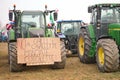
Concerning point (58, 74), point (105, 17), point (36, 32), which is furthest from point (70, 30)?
point (58, 74)

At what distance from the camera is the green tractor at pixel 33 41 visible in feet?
33.8

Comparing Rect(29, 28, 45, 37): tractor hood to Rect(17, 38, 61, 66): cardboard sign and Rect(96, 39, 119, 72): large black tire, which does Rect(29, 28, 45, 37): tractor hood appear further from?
Rect(96, 39, 119, 72): large black tire

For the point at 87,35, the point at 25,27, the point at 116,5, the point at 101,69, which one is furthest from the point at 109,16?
the point at 25,27

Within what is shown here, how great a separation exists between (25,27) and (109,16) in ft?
10.1

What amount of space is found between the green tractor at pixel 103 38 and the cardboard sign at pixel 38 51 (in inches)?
55.7

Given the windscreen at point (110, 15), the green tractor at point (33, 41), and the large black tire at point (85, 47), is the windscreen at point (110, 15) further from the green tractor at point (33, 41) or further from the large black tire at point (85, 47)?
the green tractor at point (33, 41)

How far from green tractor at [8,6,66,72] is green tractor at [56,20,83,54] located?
366cm

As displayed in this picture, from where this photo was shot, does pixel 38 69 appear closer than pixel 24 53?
No

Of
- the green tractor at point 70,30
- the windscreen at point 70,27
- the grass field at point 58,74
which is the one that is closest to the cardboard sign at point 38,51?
the grass field at point 58,74

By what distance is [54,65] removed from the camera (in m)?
10.7

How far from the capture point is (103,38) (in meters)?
10.6

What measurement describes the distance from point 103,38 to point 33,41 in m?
2.33

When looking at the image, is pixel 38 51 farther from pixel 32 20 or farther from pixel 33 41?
pixel 32 20

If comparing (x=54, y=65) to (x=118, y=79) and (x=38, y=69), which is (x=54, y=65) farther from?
(x=118, y=79)
